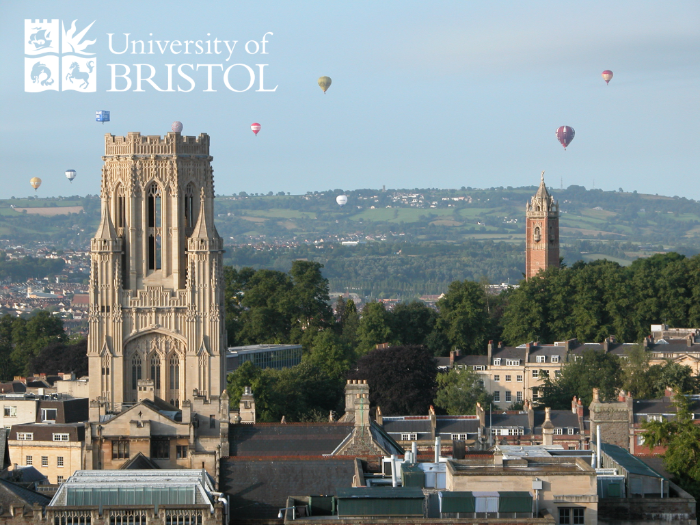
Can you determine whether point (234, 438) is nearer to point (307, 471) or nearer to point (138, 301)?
point (307, 471)

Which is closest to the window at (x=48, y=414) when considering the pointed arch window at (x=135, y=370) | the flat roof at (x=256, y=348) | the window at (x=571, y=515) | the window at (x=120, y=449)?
the pointed arch window at (x=135, y=370)

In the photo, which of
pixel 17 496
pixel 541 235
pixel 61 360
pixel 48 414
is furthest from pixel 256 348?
pixel 17 496

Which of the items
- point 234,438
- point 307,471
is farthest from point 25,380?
point 307,471

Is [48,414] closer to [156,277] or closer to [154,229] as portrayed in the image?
[156,277]

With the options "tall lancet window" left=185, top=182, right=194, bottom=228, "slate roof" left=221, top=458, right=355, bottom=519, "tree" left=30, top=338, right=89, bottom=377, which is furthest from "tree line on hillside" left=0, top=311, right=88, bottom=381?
"slate roof" left=221, top=458, right=355, bottom=519

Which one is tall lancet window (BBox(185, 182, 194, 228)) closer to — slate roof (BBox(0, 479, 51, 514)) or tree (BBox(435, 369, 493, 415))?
tree (BBox(435, 369, 493, 415))
